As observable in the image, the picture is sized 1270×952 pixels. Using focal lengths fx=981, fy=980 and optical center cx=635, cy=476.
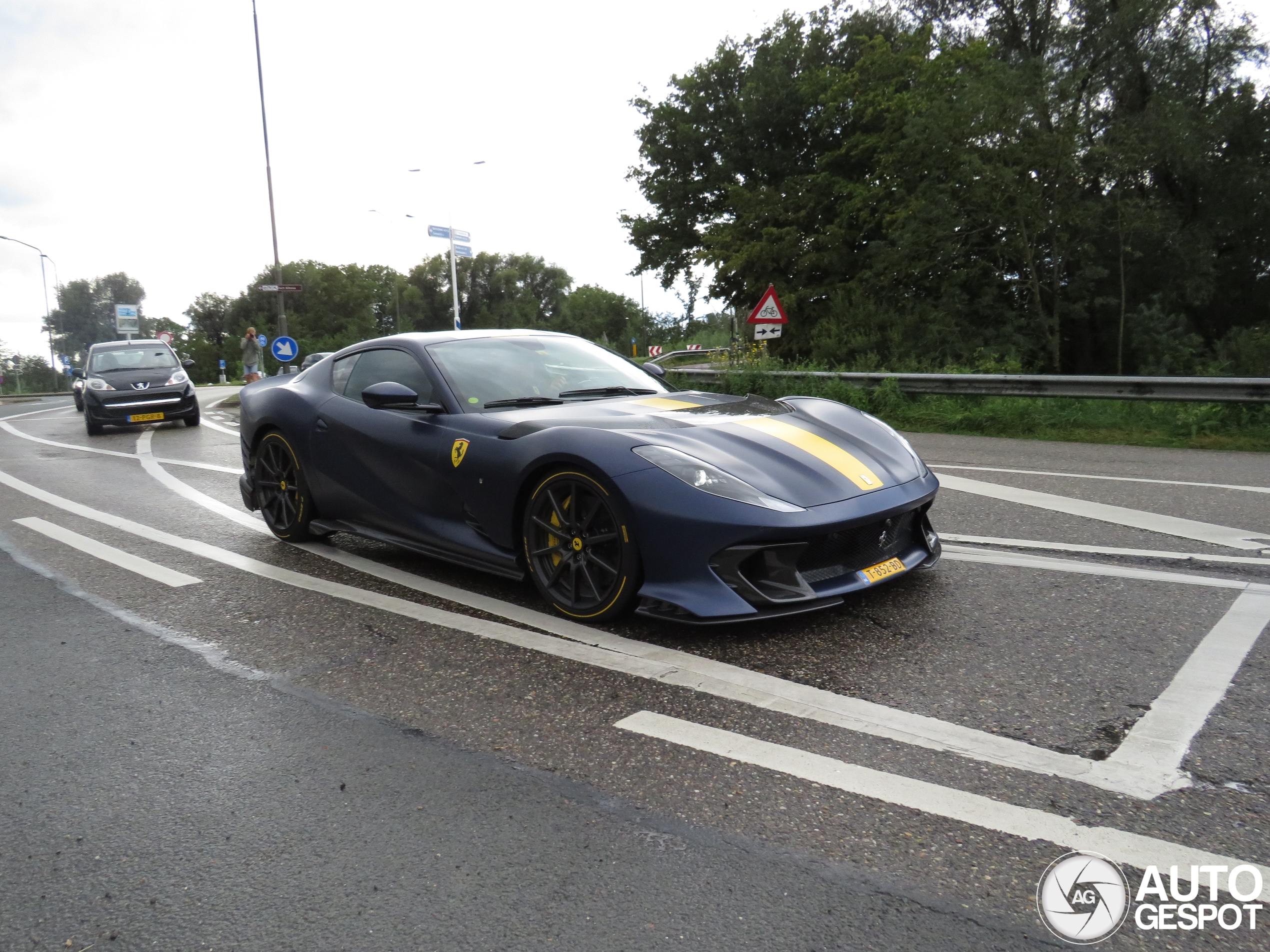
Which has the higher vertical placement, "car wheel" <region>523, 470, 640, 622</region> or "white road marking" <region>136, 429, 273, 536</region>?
"car wheel" <region>523, 470, 640, 622</region>

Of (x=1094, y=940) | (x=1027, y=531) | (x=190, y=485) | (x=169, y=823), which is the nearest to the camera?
(x=1094, y=940)

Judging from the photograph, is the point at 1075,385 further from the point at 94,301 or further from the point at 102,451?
the point at 94,301

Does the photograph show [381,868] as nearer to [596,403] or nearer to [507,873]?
[507,873]

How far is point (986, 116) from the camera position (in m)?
23.2

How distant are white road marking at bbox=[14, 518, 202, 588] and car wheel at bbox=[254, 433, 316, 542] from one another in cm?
70

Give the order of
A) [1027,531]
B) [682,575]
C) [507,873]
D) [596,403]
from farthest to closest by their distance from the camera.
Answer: [1027,531], [596,403], [682,575], [507,873]

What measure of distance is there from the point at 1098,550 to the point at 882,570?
5.68 feet

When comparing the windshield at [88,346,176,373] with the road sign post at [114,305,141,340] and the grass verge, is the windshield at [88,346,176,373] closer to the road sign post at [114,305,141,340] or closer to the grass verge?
the grass verge

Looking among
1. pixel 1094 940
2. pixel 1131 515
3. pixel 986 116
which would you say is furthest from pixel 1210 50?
pixel 1094 940

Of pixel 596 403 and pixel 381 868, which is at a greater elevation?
pixel 596 403

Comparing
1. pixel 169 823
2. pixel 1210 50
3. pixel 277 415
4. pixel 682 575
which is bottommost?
pixel 169 823

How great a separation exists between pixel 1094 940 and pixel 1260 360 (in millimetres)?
28476

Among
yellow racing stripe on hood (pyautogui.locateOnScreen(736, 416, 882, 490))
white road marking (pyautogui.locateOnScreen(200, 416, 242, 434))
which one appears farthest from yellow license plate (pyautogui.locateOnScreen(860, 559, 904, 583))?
white road marking (pyautogui.locateOnScreen(200, 416, 242, 434))

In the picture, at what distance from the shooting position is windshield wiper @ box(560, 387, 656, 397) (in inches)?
199
